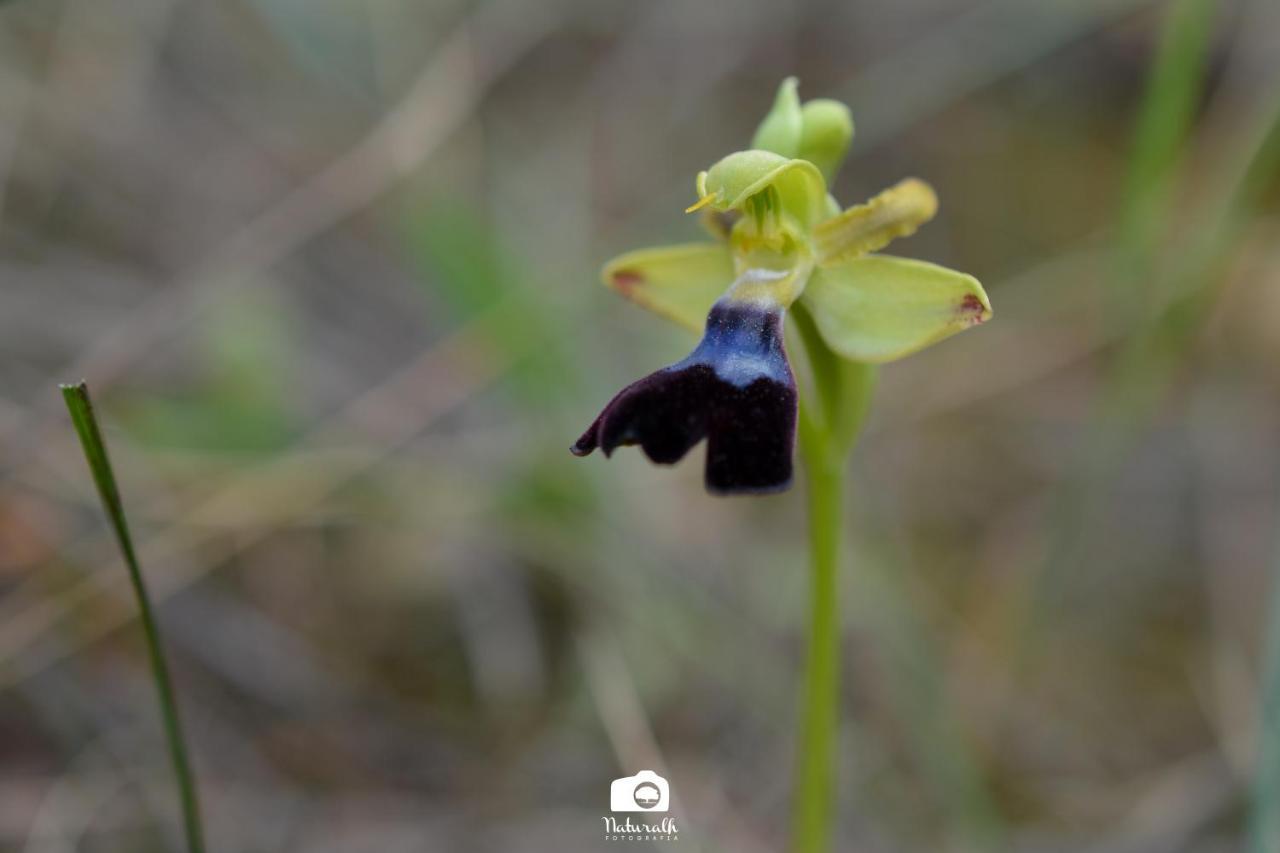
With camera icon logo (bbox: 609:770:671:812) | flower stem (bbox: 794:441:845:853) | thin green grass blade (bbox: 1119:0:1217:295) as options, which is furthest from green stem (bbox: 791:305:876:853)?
thin green grass blade (bbox: 1119:0:1217:295)

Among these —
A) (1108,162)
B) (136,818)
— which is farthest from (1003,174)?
(136,818)

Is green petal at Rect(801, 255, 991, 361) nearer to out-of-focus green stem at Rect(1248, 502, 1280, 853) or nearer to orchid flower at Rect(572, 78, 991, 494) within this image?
orchid flower at Rect(572, 78, 991, 494)

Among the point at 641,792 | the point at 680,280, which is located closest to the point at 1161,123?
the point at 680,280

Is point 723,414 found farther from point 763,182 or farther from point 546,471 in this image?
point 546,471

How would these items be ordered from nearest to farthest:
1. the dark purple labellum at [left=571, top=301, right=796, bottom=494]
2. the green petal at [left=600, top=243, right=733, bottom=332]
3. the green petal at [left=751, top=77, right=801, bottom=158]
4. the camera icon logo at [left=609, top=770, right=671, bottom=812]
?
the dark purple labellum at [left=571, top=301, right=796, bottom=494] → the green petal at [left=751, top=77, right=801, bottom=158] → the green petal at [left=600, top=243, right=733, bottom=332] → the camera icon logo at [left=609, top=770, right=671, bottom=812]

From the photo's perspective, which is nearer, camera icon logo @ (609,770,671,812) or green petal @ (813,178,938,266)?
green petal @ (813,178,938,266)

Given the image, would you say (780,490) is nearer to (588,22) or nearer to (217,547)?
(217,547)

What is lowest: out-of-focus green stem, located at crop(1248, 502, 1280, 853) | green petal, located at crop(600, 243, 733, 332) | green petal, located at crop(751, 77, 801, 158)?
out-of-focus green stem, located at crop(1248, 502, 1280, 853)
